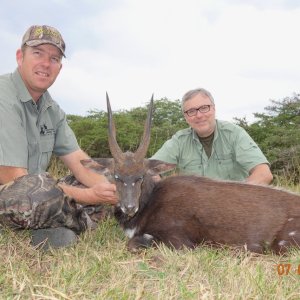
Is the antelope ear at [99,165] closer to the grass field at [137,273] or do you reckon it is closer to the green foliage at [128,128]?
the grass field at [137,273]

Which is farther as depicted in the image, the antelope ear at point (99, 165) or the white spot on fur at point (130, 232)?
the antelope ear at point (99, 165)

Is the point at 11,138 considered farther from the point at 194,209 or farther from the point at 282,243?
the point at 282,243

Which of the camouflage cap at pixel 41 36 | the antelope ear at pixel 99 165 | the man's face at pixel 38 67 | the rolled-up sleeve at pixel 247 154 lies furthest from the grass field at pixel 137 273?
the rolled-up sleeve at pixel 247 154

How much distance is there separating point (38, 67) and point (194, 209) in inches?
85.5

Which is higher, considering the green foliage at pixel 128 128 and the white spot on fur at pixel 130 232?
the green foliage at pixel 128 128

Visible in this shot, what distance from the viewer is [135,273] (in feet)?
12.7

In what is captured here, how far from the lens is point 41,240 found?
5.02 metres

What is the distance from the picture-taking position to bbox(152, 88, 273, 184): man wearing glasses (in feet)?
22.3

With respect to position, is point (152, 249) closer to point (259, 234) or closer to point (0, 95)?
point (259, 234)

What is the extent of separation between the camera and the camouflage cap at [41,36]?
5.34m

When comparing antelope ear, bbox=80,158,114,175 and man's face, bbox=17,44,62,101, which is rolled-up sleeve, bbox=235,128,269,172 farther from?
man's face, bbox=17,44,62,101

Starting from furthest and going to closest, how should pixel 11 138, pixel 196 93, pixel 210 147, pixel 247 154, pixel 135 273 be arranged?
1. pixel 210 147
2. pixel 196 93
3. pixel 247 154
4. pixel 11 138
5. pixel 135 273
